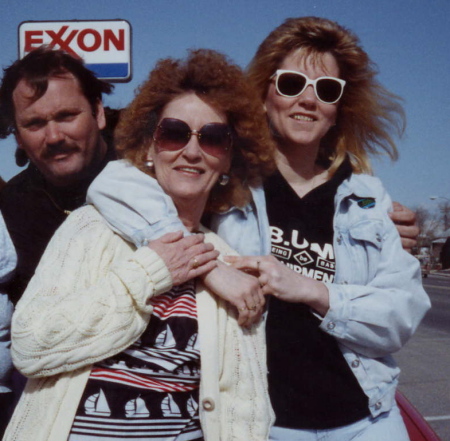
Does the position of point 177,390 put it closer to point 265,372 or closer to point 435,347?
point 265,372

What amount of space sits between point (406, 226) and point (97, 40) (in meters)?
2.77

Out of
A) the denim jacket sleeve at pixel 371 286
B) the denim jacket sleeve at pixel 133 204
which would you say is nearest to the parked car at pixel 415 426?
the denim jacket sleeve at pixel 371 286

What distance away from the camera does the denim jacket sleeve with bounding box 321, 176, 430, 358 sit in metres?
Answer: 2.36

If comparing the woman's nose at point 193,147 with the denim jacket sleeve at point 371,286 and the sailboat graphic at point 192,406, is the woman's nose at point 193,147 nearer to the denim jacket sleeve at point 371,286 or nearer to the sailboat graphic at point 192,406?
the denim jacket sleeve at point 371,286

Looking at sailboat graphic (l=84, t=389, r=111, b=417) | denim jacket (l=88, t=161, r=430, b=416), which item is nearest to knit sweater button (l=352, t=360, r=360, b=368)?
denim jacket (l=88, t=161, r=430, b=416)

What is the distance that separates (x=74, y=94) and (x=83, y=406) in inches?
53.0

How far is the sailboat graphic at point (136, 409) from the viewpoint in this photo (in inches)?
77.0

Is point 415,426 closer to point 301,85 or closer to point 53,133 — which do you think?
point 301,85

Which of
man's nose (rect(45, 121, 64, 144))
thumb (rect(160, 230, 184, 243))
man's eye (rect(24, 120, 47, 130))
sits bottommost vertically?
thumb (rect(160, 230, 184, 243))

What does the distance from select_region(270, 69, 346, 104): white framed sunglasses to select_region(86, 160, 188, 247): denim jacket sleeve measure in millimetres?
700

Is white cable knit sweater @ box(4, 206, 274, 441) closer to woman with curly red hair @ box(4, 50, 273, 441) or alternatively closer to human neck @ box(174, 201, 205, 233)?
woman with curly red hair @ box(4, 50, 273, 441)

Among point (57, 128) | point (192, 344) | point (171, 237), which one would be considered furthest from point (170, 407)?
point (57, 128)

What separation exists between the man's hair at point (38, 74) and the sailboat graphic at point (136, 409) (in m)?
1.33

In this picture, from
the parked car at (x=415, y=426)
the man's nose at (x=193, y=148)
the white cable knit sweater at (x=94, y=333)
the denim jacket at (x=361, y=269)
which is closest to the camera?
the white cable knit sweater at (x=94, y=333)
